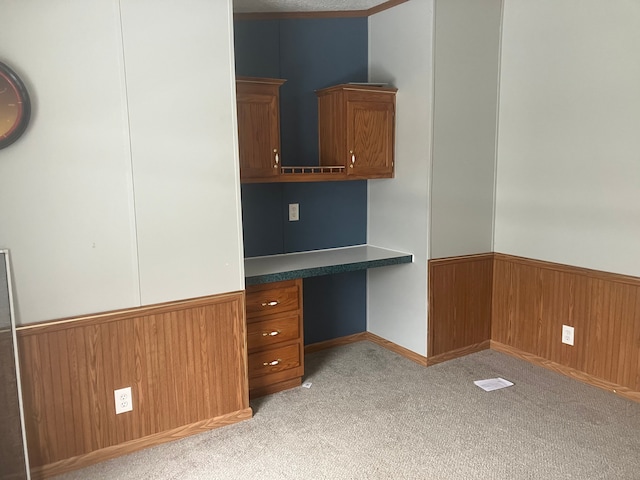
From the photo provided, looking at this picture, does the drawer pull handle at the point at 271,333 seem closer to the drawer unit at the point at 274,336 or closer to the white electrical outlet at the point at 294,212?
the drawer unit at the point at 274,336

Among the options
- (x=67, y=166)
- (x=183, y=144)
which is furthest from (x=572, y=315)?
(x=67, y=166)

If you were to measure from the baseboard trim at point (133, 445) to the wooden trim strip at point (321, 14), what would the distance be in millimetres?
2398

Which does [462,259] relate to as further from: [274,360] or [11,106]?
[11,106]

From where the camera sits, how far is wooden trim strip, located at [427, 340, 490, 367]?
3481 mm

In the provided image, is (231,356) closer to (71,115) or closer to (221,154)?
(221,154)

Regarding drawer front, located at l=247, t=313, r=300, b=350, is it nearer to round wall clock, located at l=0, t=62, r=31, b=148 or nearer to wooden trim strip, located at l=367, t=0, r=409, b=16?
round wall clock, located at l=0, t=62, r=31, b=148

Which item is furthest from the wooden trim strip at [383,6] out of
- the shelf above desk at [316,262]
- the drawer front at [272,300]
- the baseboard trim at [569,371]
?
the baseboard trim at [569,371]

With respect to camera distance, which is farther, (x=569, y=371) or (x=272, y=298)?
(x=569, y=371)

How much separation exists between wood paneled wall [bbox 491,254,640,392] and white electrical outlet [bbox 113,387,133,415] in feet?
8.44

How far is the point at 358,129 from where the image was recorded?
3.37 metres

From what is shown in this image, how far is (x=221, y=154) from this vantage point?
2.57 m

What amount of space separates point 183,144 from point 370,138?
142 centimetres

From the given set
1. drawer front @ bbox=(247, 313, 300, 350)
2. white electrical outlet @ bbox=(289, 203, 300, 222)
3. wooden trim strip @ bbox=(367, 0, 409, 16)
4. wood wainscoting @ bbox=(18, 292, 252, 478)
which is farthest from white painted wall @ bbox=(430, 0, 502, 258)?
wood wainscoting @ bbox=(18, 292, 252, 478)

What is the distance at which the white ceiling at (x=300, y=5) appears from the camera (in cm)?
313
